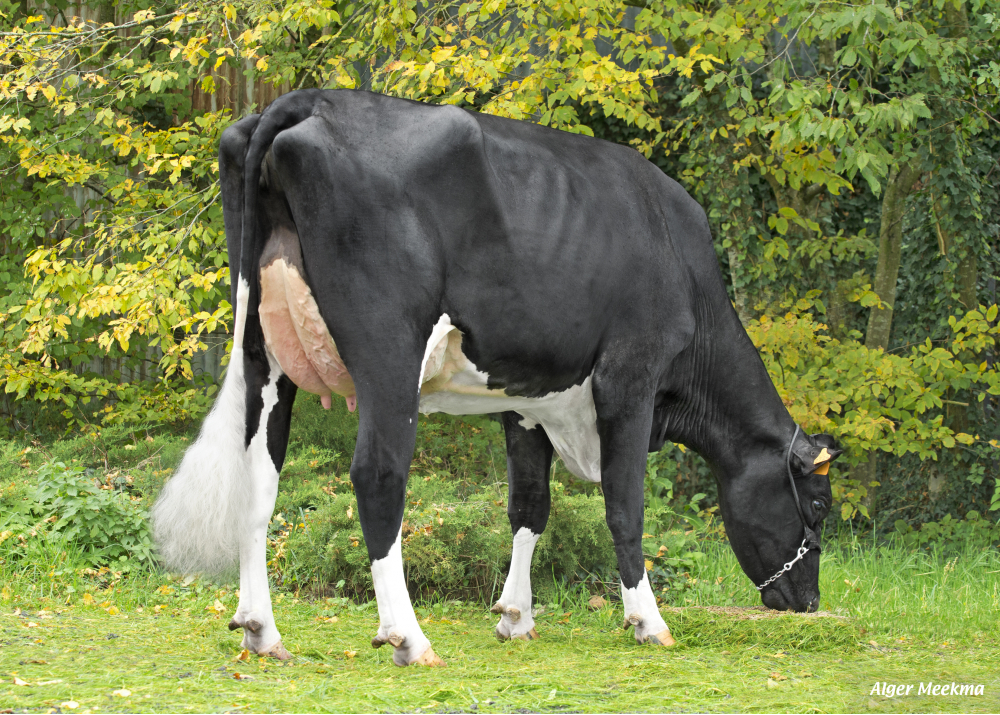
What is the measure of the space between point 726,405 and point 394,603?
1.96 m

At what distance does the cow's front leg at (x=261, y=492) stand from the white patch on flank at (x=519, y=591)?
1.07 meters

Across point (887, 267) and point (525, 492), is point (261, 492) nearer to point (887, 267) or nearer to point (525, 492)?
point (525, 492)

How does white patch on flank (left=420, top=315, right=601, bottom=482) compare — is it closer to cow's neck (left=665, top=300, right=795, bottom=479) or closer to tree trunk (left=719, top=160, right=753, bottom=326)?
cow's neck (left=665, top=300, right=795, bottom=479)

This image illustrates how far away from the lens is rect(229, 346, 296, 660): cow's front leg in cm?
349

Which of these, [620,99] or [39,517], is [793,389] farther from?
[39,517]

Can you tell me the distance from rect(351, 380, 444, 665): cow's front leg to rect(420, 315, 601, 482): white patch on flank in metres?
0.20

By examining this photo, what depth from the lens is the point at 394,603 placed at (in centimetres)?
331

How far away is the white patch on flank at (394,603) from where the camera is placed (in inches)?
130

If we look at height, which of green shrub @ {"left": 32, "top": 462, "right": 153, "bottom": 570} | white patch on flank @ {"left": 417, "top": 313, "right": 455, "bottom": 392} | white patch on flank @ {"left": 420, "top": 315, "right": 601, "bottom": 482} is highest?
white patch on flank @ {"left": 417, "top": 313, "right": 455, "bottom": 392}

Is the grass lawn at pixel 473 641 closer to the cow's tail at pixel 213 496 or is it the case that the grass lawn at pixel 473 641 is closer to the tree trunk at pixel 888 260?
the cow's tail at pixel 213 496

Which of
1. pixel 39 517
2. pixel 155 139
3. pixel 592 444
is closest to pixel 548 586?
pixel 592 444

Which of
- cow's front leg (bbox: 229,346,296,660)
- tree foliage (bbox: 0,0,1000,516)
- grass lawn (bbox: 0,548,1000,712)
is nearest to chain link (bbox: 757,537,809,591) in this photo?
grass lawn (bbox: 0,548,1000,712)

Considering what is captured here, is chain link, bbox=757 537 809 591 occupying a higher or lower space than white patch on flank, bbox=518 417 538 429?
lower

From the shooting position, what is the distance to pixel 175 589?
5.14 m
